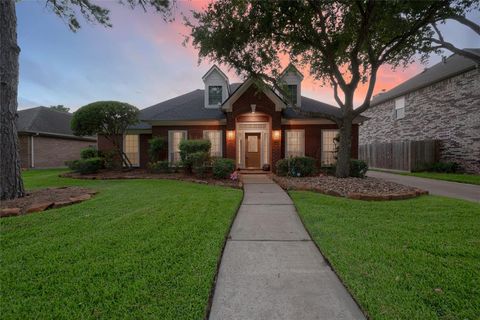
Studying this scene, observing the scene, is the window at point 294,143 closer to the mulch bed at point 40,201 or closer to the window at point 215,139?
the window at point 215,139

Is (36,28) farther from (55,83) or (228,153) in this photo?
(228,153)

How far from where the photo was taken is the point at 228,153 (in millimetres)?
12211

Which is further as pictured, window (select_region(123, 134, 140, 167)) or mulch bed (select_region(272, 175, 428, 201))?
window (select_region(123, 134, 140, 167))

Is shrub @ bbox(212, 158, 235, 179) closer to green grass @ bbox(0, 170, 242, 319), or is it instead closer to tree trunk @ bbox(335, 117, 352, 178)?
green grass @ bbox(0, 170, 242, 319)

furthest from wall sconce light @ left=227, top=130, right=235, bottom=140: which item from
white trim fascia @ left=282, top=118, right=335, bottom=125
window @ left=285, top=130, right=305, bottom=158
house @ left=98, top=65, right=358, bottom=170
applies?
window @ left=285, top=130, right=305, bottom=158

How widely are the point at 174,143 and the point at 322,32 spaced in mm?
9333

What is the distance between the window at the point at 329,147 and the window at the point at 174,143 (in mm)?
8182

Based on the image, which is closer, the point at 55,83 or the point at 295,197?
the point at 295,197

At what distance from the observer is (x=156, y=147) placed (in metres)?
12.3

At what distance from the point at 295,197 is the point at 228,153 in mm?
6345

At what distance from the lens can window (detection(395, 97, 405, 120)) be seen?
17.9 metres

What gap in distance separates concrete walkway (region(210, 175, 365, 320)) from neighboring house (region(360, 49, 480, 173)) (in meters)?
15.4

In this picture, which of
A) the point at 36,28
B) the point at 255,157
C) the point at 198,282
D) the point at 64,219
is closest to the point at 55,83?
the point at 36,28

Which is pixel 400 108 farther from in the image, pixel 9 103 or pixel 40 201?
pixel 9 103
